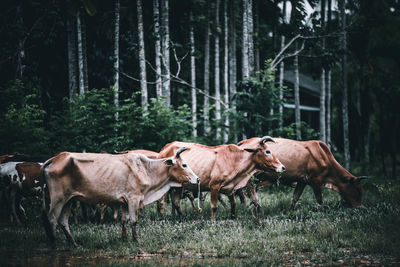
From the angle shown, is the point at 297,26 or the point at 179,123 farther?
the point at 297,26

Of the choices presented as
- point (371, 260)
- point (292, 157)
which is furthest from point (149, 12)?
point (371, 260)

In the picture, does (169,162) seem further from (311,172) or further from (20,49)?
(20,49)

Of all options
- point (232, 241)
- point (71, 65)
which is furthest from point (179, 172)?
point (71, 65)

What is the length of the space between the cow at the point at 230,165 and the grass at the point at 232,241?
835 millimetres

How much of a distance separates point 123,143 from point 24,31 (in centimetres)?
1005

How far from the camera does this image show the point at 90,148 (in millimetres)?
15070

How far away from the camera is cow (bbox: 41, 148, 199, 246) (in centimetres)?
800

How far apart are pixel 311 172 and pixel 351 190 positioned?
1.24m

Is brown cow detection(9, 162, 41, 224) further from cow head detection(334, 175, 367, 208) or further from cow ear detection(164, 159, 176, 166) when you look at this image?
cow head detection(334, 175, 367, 208)

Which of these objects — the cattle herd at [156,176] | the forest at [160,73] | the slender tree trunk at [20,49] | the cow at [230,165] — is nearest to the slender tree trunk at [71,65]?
the forest at [160,73]

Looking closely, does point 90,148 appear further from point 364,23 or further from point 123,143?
point 364,23

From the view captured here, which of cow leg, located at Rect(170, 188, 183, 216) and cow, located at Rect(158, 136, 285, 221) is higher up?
cow, located at Rect(158, 136, 285, 221)

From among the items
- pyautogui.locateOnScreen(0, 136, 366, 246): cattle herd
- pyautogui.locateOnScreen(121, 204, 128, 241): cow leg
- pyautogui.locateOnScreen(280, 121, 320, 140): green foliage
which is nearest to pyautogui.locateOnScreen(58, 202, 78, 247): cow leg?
pyautogui.locateOnScreen(0, 136, 366, 246): cattle herd

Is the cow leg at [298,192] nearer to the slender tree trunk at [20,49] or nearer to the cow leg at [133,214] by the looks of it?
the cow leg at [133,214]
